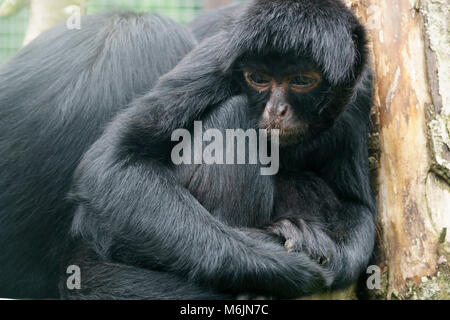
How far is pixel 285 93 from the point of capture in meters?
4.51

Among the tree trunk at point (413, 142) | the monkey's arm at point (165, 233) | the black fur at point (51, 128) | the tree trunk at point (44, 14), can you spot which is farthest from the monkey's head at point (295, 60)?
the tree trunk at point (44, 14)

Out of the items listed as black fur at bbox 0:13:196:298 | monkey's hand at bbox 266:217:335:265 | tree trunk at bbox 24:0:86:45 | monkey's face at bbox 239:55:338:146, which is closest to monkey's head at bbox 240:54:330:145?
monkey's face at bbox 239:55:338:146

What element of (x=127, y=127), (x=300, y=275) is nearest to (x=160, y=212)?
→ (x=127, y=127)

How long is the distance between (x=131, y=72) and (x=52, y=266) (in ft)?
5.55

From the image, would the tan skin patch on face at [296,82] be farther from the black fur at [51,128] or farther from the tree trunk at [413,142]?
the black fur at [51,128]

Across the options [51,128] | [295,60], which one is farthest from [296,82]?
[51,128]

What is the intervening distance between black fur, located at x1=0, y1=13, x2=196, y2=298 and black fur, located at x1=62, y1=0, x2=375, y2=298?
447 mm

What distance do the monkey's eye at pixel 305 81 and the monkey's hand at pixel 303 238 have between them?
936 millimetres

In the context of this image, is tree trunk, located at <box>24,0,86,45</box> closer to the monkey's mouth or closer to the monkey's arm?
the monkey's arm

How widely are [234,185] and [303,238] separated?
646 millimetres

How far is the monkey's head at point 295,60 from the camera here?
14.3 feet

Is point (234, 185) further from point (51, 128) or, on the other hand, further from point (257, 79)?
point (51, 128)

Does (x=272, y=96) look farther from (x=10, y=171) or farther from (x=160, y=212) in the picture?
(x=10, y=171)

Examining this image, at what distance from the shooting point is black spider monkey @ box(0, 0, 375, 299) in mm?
4234
